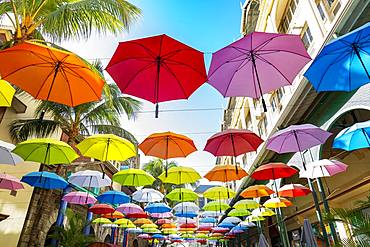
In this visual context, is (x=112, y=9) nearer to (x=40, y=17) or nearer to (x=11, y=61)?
(x=40, y=17)

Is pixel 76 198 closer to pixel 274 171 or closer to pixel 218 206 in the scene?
pixel 218 206

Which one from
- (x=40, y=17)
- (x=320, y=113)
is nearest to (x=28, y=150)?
(x=40, y=17)

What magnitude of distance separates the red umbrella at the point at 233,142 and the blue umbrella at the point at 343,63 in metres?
2.66

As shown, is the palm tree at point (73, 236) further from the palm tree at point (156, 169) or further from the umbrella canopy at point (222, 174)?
the palm tree at point (156, 169)

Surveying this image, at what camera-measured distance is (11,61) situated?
4496 millimetres

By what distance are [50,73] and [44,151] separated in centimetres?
378

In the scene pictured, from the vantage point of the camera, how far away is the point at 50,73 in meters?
4.89

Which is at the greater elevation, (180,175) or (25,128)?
(25,128)

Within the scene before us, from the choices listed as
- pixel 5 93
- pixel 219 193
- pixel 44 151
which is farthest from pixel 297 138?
pixel 44 151

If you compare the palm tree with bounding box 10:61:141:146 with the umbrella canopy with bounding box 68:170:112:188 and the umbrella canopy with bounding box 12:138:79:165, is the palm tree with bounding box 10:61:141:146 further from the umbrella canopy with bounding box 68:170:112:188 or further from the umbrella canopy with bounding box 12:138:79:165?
the umbrella canopy with bounding box 12:138:79:165

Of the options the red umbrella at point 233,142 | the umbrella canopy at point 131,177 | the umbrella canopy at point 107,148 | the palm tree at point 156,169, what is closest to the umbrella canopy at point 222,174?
the red umbrella at point 233,142

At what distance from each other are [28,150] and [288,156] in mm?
10255

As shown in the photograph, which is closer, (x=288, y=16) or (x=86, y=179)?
(x=86, y=179)

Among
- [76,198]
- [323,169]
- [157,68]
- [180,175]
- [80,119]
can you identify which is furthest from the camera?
[80,119]
